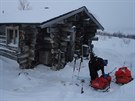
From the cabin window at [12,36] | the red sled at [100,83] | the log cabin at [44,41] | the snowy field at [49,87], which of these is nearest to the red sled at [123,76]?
the snowy field at [49,87]

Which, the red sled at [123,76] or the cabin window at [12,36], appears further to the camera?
the cabin window at [12,36]

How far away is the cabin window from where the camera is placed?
13.3 m

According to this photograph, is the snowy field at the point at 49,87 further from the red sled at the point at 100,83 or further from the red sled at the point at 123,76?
the red sled at the point at 123,76

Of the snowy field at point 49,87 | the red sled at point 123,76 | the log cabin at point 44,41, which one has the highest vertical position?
the log cabin at point 44,41

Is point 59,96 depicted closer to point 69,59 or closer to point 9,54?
point 69,59

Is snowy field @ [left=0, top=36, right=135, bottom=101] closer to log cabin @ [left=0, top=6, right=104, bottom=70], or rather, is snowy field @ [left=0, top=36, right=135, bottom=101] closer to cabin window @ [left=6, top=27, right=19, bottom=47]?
log cabin @ [left=0, top=6, right=104, bottom=70]

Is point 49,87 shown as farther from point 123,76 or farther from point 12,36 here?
point 12,36

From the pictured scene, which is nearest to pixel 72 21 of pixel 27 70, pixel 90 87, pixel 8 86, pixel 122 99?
pixel 27 70

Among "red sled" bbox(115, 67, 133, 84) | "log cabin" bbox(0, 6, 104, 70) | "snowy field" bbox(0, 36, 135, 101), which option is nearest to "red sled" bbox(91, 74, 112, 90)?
"snowy field" bbox(0, 36, 135, 101)

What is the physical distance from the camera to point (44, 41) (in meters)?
12.7

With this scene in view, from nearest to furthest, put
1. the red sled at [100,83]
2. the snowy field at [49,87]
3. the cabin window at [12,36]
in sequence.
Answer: the snowy field at [49,87] < the red sled at [100,83] < the cabin window at [12,36]

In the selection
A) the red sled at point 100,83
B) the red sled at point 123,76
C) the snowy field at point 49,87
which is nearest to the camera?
the snowy field at point 49,87

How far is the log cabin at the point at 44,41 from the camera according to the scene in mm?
12229

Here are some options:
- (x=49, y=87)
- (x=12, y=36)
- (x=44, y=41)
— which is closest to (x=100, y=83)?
(x=49, y=87)
